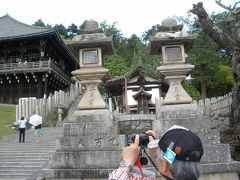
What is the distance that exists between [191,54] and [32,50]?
53.0 ft

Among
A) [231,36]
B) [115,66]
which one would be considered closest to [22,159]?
[231,36]

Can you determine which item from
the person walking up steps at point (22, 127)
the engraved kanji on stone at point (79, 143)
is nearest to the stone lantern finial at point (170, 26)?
the engraved kanji on stone at point (79, 143)

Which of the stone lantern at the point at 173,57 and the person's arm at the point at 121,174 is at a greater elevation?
the stone lantern at the point at 173,57

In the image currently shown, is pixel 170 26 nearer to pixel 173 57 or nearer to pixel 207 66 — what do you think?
pixel 173 57

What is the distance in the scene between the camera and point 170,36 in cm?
643

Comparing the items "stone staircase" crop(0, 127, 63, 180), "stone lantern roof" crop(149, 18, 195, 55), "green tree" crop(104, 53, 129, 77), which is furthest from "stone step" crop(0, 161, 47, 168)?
"green tree" crop(104, 53, 129, 77)

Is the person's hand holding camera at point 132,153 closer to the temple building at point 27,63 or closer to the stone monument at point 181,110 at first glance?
the stone monument at point 181,110

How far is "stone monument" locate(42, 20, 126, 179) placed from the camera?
590cm

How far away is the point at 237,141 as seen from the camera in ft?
32.2

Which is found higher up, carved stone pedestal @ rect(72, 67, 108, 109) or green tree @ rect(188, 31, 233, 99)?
green tree @ rect(188, 31, 233, 99)

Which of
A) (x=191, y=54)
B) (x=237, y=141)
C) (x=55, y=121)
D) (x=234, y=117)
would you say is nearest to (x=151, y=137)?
(x=237, y=141)

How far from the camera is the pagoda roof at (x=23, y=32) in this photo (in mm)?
30156

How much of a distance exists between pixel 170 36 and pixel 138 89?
1336 centimetres

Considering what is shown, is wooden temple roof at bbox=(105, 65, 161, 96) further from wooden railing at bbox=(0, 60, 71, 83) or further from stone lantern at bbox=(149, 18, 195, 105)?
stone lantern at bbox=(149, 18, 195, 105)
